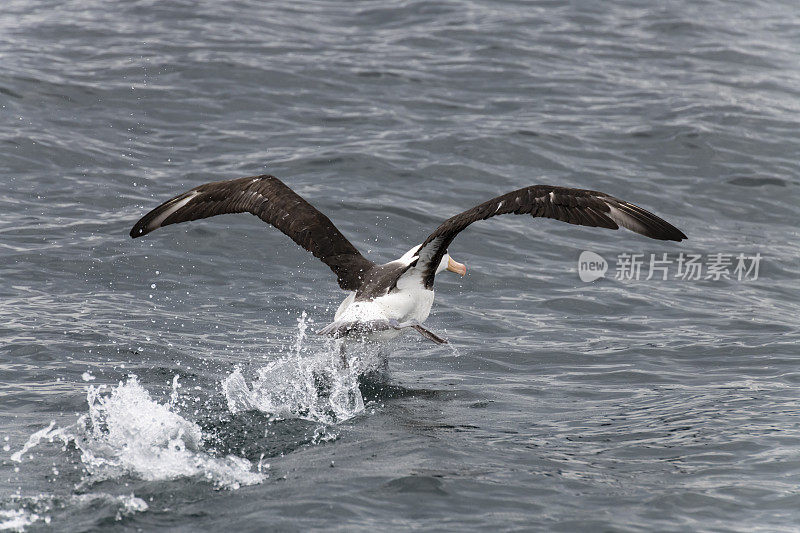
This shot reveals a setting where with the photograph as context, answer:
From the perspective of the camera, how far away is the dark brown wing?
9172 millimetres

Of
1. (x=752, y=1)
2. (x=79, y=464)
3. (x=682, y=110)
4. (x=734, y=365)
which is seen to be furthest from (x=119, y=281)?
(x=752, y=1)

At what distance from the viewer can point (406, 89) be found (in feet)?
53.1

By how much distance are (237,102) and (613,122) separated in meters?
5.61

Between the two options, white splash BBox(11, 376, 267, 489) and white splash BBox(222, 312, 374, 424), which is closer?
white splash BBox(11, 376, 267, 489)

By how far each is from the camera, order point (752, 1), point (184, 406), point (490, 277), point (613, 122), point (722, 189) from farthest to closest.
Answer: point (752, 1) → point (613, 122) → point (722, 189) → point (490, 277) → point (184, 406)

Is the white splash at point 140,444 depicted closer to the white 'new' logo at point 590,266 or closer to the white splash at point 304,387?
the white splash at point 304,387

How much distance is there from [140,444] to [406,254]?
11.0 ft

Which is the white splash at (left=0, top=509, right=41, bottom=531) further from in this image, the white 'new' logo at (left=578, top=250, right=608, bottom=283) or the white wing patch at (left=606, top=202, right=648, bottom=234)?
the white 'new' logo at (left=578, top=250, right=608, bottom=283)

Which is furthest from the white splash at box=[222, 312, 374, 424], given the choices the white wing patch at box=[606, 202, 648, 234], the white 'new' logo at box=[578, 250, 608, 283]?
the white 'new' logo at box=[578, 250, 608, 283]

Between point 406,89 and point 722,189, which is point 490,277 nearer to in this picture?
point 722,189

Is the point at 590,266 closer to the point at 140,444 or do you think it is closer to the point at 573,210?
the point at 573,210

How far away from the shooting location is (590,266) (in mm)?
11836

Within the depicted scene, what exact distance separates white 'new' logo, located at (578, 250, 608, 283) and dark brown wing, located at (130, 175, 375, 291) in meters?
3.27

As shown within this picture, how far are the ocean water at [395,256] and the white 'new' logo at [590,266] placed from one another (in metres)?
0.14
